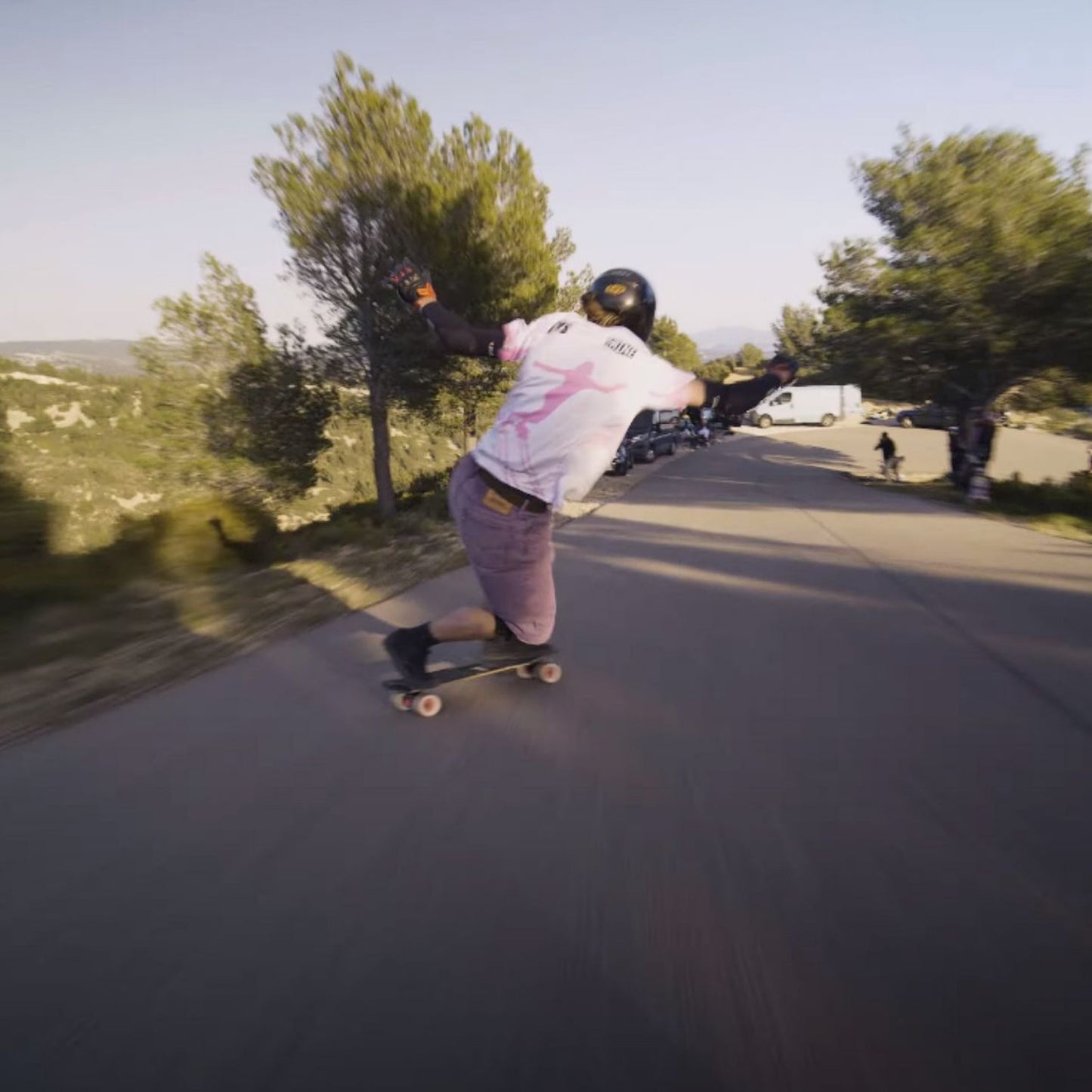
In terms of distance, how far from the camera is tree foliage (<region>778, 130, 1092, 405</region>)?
11812mm

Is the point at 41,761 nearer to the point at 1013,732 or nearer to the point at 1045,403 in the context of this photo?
the point at 1013,732

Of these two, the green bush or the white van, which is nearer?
the green bush

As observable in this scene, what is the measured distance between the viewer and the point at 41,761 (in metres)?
2.71

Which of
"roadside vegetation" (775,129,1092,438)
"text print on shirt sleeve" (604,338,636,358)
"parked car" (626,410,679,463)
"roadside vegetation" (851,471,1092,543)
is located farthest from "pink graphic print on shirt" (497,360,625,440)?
"parked car" (626,410,679,463)

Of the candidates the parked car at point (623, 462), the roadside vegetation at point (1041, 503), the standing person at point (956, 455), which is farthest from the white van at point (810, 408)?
the roadside vegetation at point (1041, 503)

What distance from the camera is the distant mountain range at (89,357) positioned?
13891mm

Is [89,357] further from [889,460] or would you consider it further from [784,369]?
[784,369]

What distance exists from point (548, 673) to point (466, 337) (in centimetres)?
175

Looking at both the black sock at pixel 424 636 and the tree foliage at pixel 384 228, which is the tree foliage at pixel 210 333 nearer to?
the tree foliage at pixel 384 228

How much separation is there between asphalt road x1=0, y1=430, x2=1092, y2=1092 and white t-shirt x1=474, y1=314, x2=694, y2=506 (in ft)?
3.83

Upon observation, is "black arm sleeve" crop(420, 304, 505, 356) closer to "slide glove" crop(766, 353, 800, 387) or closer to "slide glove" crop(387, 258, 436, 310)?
"slide glove" crop(387, 258, 436, 310)

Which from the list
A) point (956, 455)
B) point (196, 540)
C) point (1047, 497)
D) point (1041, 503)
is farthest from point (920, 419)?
point (196, 540)

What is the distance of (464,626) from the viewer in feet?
10.4

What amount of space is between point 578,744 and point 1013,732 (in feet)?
6.29
